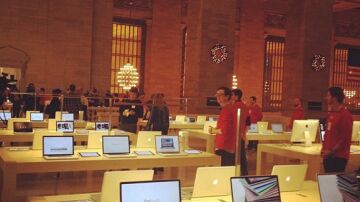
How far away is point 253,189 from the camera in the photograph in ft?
11.4

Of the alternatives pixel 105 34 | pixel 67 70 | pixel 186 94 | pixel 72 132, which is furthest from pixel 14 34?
pixel 72 132

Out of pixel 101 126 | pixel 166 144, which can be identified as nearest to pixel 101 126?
pixel 101 126

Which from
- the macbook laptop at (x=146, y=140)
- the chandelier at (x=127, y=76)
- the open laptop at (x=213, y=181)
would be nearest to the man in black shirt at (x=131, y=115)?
the macbook laptop at (x=146, y=140)

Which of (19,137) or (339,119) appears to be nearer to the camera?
(339,119)

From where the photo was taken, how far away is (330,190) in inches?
148

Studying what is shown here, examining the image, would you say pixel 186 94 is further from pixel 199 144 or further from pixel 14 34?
pixel 14 34

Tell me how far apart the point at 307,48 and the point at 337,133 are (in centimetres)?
1307

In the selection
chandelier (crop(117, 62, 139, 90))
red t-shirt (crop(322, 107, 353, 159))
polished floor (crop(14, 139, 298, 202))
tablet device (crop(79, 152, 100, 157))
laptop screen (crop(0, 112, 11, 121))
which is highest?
chandelier (crop(117, 62, 139, 90))

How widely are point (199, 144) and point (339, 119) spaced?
8.21m

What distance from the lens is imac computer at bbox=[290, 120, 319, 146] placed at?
7641 mm

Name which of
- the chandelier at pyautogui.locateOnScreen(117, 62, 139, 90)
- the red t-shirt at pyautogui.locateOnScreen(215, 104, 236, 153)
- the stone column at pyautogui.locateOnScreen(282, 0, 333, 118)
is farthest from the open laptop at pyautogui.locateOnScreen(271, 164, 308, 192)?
the chandelier at pyautogui.locateOnScreen(117, 62, 139, 90)

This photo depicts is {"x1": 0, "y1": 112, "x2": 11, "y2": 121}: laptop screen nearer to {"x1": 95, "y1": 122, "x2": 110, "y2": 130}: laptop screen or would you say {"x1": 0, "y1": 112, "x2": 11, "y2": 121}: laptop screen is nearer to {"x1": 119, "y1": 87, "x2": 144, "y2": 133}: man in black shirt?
{"x1": 95, "y1": 122, "x2": 110, "y2": 130}: laptop screen

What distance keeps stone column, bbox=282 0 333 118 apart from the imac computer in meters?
10.3

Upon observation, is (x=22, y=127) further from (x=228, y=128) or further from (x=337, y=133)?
(x=337, y=133)
